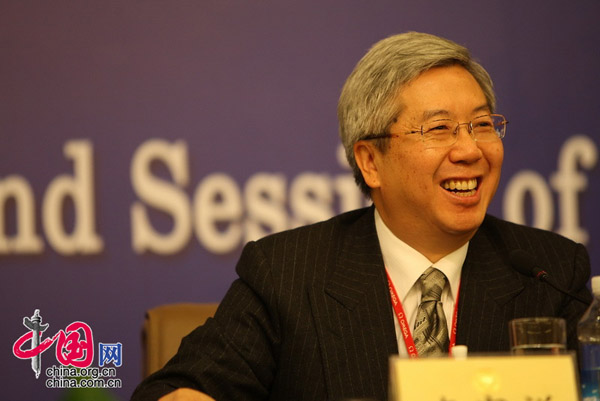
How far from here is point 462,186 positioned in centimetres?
207

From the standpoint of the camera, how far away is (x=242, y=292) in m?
2.11

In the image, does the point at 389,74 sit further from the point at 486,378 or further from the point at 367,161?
the point at 486,378

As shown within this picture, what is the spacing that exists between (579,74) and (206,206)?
157 centimetres

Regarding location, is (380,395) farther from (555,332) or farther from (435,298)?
(555,332)

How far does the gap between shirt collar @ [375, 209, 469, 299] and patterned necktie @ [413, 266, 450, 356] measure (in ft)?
0.17

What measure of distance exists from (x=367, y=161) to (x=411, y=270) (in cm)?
35

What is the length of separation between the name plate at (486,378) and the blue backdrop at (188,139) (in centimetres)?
201

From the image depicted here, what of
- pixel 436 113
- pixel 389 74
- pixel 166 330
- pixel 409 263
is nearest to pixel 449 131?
pixel 436 113

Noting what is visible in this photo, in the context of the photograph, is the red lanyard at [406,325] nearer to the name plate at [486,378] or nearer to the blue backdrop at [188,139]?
the name plate at [486,378]

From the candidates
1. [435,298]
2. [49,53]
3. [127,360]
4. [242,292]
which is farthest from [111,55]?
[435,298]

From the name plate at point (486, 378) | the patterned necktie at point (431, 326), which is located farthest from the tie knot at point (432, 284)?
the name plate at point (486, 378)

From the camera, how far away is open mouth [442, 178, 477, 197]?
2.07 metres

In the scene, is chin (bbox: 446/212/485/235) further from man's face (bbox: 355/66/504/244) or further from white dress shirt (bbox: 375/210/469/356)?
white dress shirt (bbox: 375/210/469/356)

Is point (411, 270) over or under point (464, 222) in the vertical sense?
under
